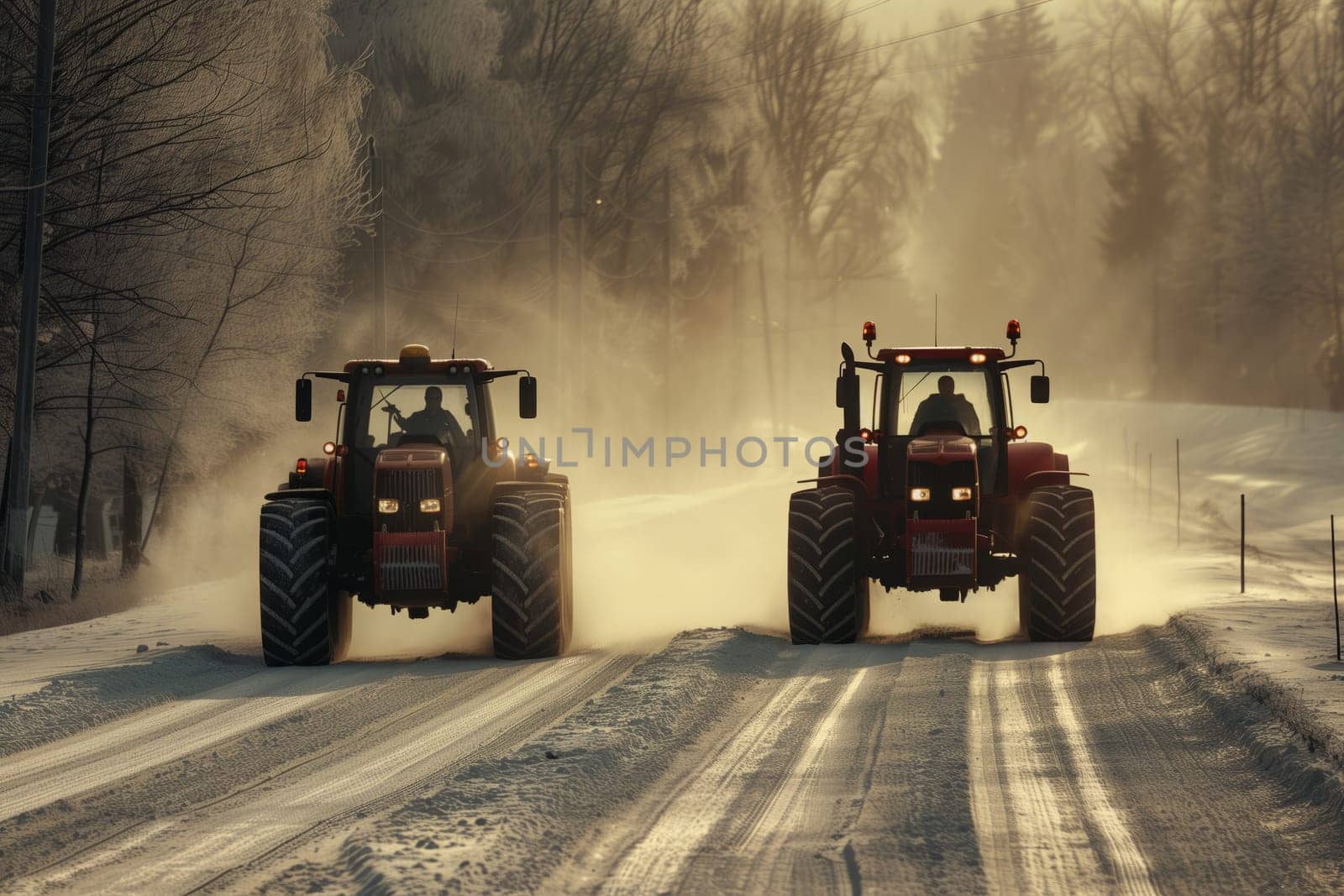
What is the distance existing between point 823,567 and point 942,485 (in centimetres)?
117

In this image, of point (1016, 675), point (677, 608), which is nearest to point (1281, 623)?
point (1016, 675)

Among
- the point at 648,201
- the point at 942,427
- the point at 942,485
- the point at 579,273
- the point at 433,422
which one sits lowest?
the point at 942,485

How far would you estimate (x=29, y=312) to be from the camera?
63.3ft

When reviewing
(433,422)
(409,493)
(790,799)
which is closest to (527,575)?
(409,493)

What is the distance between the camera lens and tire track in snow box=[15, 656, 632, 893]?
664 centimetres

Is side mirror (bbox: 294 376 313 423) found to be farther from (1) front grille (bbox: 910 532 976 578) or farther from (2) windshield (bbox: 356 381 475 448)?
(1) front grille (bbox: 910 532 976 578)

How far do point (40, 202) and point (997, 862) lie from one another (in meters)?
15.8

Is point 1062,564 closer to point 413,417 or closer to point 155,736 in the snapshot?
point 413,417

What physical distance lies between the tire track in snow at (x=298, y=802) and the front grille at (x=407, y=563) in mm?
1704

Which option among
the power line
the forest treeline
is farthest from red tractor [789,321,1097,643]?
the power line

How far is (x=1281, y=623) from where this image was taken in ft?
47.6

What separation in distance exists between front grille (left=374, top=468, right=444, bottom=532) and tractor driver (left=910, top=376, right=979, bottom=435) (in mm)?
4172

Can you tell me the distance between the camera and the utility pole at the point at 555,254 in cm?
3844

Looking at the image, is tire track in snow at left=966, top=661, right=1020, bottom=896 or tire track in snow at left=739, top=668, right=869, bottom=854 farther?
tire track in snow at left=739, top=668, right=869, bottom=854
